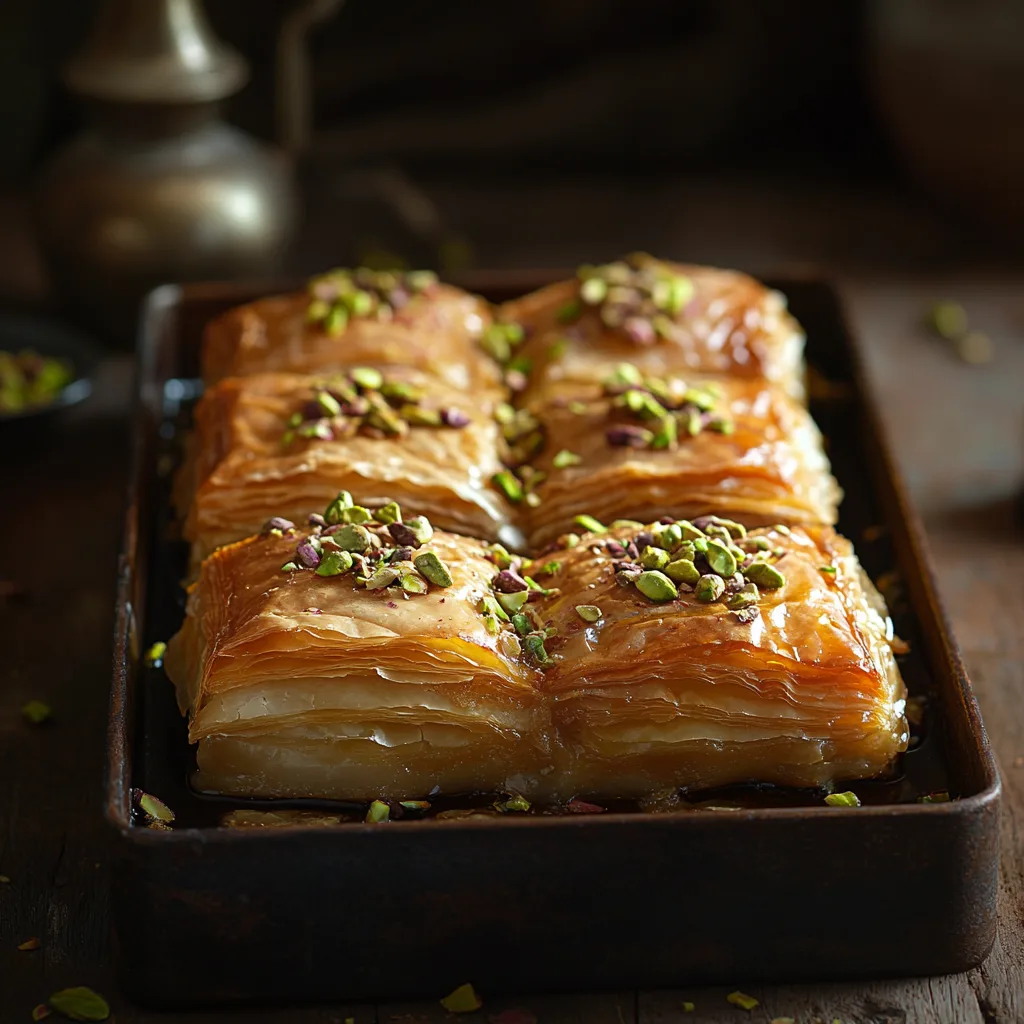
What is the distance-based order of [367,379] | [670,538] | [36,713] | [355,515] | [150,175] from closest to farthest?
[670,538] < [355,515] < [36,713] < [367,379] < [150,175]

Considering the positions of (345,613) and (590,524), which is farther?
(590,524)

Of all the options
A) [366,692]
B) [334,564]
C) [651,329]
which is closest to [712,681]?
[366,692]

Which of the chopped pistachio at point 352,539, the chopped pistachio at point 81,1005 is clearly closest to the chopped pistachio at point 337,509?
the chopped pistachio at point 352,539

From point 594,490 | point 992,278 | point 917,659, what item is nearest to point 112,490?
point 594,490

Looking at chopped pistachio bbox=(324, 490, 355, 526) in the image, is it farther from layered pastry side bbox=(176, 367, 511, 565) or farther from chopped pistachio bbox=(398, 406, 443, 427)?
chopped pistachio bbox=(398, 406, 443, 427)

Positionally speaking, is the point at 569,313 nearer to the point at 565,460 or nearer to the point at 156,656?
the point at 565,460

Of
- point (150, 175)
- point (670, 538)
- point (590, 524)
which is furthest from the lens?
point (150, 175)

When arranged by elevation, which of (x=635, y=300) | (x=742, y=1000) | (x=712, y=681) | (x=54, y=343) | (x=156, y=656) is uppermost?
(x=712, y=681)

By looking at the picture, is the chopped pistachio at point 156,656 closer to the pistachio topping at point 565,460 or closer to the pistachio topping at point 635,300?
the pistachio topping at point 565,460
